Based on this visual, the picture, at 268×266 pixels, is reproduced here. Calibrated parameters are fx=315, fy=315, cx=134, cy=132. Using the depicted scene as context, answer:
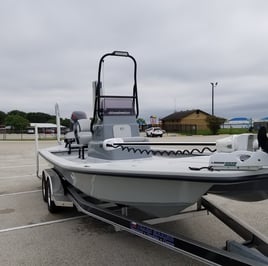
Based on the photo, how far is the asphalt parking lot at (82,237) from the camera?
10.9 feet

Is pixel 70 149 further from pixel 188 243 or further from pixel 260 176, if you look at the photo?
pixel 260 176

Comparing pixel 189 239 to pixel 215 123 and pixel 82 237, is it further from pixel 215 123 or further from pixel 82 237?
pixel 215 123

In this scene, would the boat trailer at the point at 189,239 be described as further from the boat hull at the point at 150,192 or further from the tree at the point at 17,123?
the tree at the point at 17,123

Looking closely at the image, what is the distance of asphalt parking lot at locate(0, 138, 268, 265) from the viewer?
3.32 m

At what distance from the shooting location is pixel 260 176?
88.7 inches

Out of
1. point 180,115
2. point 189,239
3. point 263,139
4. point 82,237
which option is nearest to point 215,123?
point 180,115

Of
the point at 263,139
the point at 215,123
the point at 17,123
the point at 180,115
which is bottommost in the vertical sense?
the point at 263,139

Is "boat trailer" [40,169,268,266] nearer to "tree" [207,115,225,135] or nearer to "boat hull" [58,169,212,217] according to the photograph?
"boat hull" [58,169,212,217]

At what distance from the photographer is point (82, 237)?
13.0 feet

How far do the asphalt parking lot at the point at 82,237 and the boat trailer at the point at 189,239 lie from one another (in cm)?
33

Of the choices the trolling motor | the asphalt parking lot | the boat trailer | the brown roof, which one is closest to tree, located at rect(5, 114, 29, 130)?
the brown roof

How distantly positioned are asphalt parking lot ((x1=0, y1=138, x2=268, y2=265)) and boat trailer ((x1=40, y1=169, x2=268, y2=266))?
328mm

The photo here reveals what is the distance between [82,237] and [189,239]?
1768 millimetres

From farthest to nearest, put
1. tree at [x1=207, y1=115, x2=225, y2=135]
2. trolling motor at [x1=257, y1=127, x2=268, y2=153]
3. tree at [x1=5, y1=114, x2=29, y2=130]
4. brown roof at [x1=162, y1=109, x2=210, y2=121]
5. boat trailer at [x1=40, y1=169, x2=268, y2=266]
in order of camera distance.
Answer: brown roof at [x1=162, y1=109, x2=210, y2=121], tree at [x1=5, y1=114, x2=29, y2=130], tree at [x1=207, y1=115, x2=225, y2=135], boat trailer at [x1=40, y1=169, x2=268, y2=266], trolling motor at [x1=257, y1=127, x2=268, y2=153]
